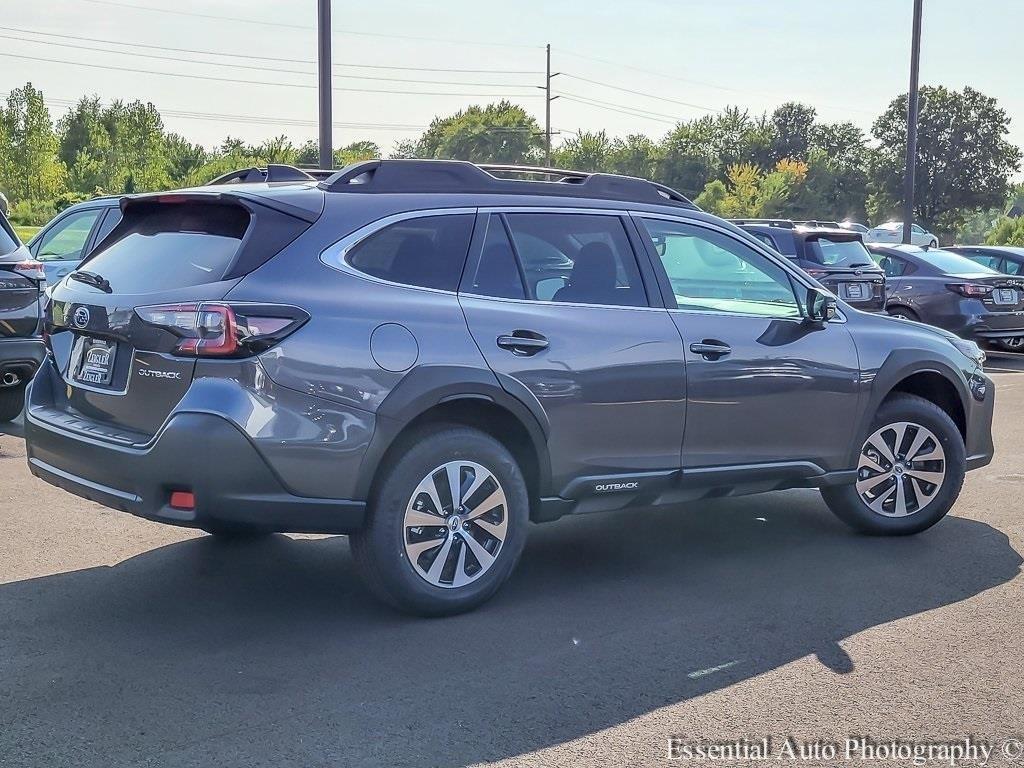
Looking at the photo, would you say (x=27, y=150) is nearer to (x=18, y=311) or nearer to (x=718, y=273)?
(x=18, y=311)

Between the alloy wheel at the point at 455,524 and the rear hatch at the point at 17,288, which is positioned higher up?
the rear hatch at the point at 17,288

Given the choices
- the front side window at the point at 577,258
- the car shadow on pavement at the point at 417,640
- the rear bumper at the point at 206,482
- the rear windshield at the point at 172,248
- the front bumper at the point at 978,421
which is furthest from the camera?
the front bumper at the point at 978,421

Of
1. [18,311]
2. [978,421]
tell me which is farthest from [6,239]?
[978,421]

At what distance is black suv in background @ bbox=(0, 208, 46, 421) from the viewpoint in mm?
9133

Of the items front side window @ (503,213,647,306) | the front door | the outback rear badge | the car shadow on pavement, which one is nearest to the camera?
the car shadow on pavement

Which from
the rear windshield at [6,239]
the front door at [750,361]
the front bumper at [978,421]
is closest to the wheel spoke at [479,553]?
the front door at [750,361]

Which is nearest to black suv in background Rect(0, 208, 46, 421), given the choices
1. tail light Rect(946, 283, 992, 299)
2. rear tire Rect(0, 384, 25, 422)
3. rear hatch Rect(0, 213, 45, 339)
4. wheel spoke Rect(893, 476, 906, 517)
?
A: rear hatch Rect(0, 213, 45, 339)

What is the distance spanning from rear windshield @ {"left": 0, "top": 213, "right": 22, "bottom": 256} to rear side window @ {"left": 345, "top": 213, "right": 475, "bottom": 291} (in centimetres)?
531

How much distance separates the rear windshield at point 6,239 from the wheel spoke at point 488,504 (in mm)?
5711

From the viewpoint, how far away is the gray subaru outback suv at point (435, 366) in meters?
4.66

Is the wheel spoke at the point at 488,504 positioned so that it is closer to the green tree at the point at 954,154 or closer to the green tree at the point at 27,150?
the green tree at the point at 27,150

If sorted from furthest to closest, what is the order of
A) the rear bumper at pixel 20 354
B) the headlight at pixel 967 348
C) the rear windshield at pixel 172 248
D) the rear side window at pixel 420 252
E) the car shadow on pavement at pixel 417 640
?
the rear bumper at pixel 20 354 < the headlight at pixel 967 348 < the rear side window at pixel 420 252 < the rear windshield at pixel 172 248 < the car shadow on pavement at pixel 417 640

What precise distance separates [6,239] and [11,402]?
4.64ft

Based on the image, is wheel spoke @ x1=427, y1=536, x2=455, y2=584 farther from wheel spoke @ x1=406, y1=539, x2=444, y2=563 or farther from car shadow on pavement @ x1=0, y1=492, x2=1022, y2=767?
car shadow on pavement @ x1=0, y1=492, x2=1022, y2=767
